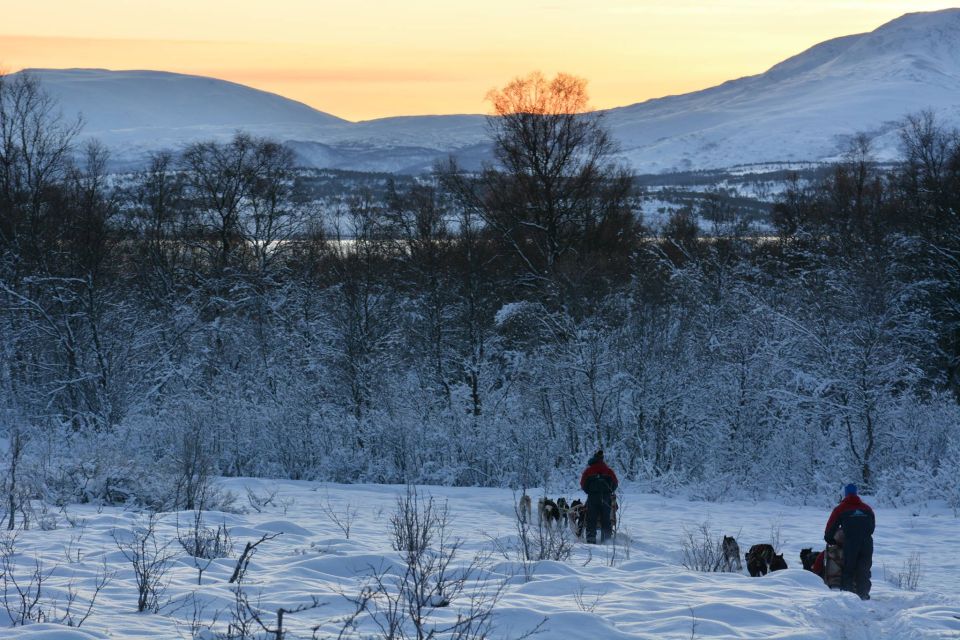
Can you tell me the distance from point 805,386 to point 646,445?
4252 millimetres

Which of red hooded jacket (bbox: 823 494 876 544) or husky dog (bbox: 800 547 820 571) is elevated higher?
red hooded jacket (bbox: 823 494 876 544)

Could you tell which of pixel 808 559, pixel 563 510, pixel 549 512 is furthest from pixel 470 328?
pixel 808 559

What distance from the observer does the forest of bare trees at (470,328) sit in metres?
20.0

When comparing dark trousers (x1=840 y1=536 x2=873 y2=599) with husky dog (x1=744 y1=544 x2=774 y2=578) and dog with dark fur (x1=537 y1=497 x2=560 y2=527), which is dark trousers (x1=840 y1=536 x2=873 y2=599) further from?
dog with dark fur (x1=537 y1=497 x2=560 y2=527)

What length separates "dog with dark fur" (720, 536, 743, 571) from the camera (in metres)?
10.3

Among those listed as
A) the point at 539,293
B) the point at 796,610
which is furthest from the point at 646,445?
the point at 796,610

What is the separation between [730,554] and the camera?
1041cm

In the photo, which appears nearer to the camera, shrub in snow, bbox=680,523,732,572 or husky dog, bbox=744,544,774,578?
husky dog, bbox=744,544,774,578

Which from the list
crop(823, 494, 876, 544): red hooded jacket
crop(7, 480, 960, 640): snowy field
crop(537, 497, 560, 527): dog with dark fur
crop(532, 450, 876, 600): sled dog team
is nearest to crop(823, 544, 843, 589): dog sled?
crop(532, 450, 876, 600): sled dog team

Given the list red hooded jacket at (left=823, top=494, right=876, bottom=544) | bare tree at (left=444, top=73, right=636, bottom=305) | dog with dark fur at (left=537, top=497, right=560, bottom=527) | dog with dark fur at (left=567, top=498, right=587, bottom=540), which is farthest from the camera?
bare tree at (left=444, top=73, right=636, bottom=305)

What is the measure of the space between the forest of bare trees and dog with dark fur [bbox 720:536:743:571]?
7.43 meters

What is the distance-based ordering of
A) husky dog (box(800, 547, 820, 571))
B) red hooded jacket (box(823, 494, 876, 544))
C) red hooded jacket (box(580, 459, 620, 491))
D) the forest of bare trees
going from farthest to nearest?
the forest of bare trees
red hooded jacket (box(580, 459, 620, 491))
husky dog (box(800, 547, 820, 571))
red hooded jacket (box(823, 494, 876, 544))

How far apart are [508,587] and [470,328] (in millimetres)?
25317

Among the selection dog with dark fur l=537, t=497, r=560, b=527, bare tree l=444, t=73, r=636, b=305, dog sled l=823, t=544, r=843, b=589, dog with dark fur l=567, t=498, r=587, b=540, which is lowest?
dog with dark fur l=567, t=498, r=587, b=540
